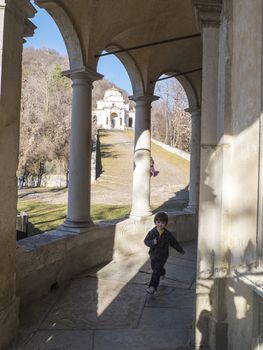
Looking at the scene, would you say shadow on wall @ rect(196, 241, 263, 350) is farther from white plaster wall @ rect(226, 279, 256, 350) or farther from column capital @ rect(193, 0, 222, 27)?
column capital @ rect(193, 0, 222, 27)

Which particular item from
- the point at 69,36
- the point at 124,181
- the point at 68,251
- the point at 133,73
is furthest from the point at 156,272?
the point at 124,181

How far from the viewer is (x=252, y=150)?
2.97 m

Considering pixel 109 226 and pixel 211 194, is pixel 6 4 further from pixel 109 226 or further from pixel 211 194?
pixel 109 226

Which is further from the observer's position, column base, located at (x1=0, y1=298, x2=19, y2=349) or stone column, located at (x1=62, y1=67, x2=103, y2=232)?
stone column, located at (x1=62, y1=67, x2=103, y2=232)

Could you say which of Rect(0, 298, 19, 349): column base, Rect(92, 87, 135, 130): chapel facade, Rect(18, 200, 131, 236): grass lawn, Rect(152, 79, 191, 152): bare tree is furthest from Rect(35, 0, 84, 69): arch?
Rect(92, 87, 135, 130): chapel facade

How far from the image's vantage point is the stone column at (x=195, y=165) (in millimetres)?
9797

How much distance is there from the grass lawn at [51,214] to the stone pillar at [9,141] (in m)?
8.14

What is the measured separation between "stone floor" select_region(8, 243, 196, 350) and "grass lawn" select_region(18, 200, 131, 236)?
6702 mm

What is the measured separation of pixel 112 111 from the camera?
3189 inches

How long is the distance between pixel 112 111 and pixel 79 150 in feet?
249

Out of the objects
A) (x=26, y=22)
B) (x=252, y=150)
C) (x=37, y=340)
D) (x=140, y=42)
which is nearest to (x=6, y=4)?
(x=26, y=22)

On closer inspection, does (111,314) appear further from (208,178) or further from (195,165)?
(195,165)

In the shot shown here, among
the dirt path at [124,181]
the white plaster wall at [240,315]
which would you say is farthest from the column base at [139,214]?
the dirt path at [124,181]

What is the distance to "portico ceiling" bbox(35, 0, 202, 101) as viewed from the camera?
21.0 ft
